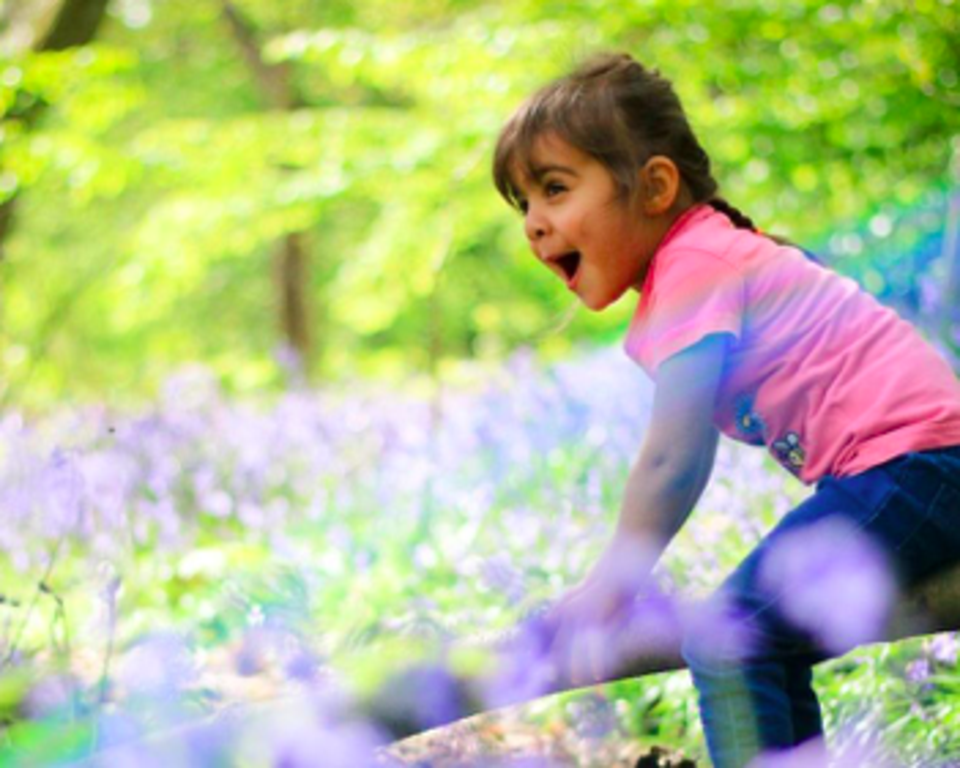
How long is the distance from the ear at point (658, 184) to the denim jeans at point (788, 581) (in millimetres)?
485

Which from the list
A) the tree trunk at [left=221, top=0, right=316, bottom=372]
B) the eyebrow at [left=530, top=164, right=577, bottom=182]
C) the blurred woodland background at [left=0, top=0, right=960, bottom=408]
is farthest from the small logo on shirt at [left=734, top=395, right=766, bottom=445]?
the tree trunk at [left=221, top=0, right=316, bottom=372]

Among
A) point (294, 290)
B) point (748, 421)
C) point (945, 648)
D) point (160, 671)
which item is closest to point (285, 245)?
point (294, 290)

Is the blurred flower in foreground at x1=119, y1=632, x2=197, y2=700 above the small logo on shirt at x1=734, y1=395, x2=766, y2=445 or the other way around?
the other way around

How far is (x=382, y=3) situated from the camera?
1028 centimetres

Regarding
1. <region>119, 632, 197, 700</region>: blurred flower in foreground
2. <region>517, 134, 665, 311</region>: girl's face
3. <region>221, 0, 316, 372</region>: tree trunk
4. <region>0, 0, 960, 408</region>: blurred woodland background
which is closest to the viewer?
<region>517, 134, 665, 311</region>: girl's face

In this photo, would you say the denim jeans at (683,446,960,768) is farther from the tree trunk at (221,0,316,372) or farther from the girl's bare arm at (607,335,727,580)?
the tree trunk at (221,0,316,372)

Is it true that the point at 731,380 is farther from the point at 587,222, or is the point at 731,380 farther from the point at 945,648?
the point at 945,648

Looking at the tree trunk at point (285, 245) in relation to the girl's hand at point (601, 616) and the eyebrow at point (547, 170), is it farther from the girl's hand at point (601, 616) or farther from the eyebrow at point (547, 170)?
the girl's hand at point (601, 616)

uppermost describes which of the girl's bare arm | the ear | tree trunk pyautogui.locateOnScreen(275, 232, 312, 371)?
the ear

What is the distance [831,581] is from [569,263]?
63cm

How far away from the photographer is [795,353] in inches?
71.4

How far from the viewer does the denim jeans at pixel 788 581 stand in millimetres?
1692

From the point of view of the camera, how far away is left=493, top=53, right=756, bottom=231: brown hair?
1931 millimetres

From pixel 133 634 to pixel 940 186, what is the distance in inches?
146
